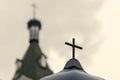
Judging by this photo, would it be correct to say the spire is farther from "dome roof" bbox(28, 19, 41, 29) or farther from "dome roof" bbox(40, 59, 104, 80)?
"dome roof" bbox(40, 59, 104, 80)

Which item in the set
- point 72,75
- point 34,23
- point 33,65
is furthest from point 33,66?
point 72,75

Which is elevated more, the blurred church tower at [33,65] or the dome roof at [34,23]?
the dome roof at [34,23]

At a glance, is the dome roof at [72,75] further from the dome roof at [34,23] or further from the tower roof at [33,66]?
the dome roof at [34,23]

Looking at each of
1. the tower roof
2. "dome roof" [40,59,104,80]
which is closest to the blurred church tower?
the tower roof

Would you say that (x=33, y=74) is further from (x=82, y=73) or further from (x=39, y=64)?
(x=82, y=73)

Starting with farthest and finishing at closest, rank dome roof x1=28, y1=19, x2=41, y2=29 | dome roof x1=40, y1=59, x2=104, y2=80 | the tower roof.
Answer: dome roof x1=28, y1=19, x2=41, y2=29 → the tower roof → dome roof x1=40, y1=59, x2=104, y2=80

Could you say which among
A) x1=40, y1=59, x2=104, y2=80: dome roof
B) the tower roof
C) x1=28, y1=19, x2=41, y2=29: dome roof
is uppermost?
x1=28, y1=19, x2=41, y2=29: dome roof

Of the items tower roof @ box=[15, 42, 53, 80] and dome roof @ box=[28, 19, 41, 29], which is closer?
tower roof @ box=[15, 42, 53, 80]

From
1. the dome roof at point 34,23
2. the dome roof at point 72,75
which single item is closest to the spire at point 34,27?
the dome roof at point 34,23

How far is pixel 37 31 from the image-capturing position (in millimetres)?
38969

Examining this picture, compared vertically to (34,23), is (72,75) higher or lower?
lower

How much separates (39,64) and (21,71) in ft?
4.45

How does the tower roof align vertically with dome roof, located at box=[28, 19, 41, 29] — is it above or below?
below

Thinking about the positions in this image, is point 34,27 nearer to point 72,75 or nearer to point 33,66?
point 33,66
